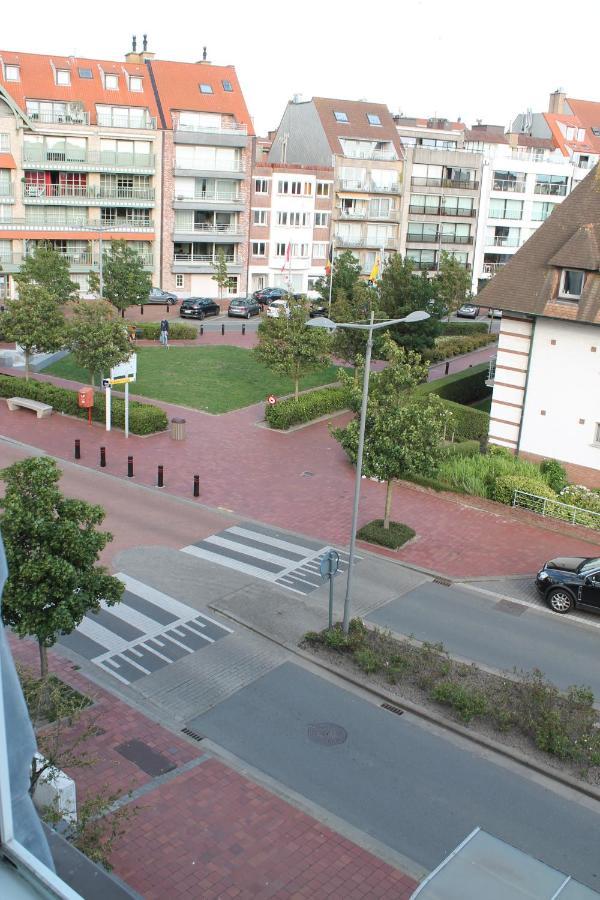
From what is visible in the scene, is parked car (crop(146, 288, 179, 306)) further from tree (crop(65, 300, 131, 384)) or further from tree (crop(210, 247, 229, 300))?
tree (crop(65, 300, 131, 384))

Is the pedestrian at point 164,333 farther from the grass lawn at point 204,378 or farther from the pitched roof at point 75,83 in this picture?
the pitched roof at point 75,83

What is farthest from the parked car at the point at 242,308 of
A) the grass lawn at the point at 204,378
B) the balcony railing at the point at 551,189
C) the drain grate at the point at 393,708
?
the drain grate at the point at 393,708

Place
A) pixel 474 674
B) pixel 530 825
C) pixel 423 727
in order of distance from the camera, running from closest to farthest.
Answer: pixel 530 825 → pixel 423 727 → pixel 474 674

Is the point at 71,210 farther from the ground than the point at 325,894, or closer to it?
farther from the ground

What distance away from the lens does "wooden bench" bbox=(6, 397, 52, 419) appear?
103 feet

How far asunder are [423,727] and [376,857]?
329 centimetres

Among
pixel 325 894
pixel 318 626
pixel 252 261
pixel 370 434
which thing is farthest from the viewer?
pixel 252 261

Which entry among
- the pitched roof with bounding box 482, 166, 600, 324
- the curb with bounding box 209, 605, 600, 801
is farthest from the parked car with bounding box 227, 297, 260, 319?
the curb with bounding box 209, 605, 600, 801

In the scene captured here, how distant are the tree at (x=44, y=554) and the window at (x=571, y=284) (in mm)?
18162

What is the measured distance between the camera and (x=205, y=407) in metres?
33.6

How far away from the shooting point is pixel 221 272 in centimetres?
5775

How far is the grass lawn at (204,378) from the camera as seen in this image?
3500 cm

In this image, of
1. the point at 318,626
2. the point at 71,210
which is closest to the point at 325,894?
the point at 318,626

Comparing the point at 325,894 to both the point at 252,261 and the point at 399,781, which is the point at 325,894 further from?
the point at 252,261
